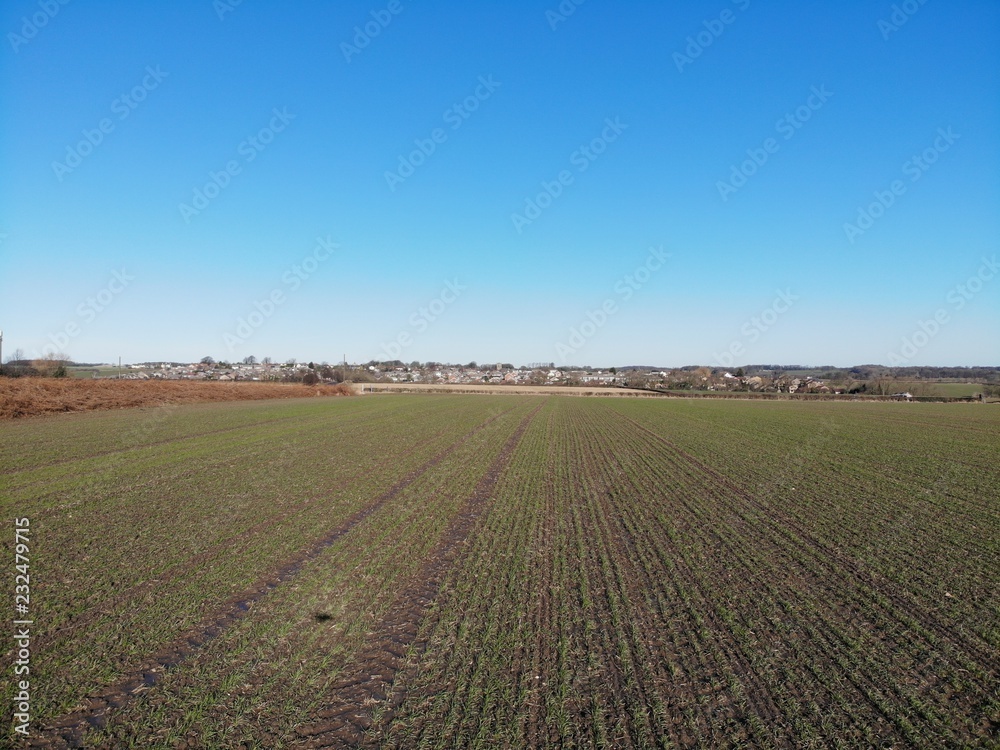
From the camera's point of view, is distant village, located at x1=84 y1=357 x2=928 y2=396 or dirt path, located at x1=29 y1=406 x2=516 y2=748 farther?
distant village, located at x1=84 y1=357 x2=928 y2=396

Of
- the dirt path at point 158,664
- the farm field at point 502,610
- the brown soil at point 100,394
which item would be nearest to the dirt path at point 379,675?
the farm field at point 502,610

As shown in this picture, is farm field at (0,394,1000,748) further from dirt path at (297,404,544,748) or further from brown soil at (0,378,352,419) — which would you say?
brown soil at (0,378,352,419)

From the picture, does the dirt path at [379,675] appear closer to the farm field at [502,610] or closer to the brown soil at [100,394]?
the farm field at [502,610]

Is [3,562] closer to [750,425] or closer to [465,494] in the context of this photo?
[465,494]

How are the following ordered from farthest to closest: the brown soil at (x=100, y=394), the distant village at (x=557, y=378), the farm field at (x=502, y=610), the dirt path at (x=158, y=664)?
the distant village at (x=557, y=378), the brown soil at (x=100, y=394), the farm field at (x=502, y=610), the dirt path at (x=158, y=664)

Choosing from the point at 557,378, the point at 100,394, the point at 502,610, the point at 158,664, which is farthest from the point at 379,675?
the point at 557,378

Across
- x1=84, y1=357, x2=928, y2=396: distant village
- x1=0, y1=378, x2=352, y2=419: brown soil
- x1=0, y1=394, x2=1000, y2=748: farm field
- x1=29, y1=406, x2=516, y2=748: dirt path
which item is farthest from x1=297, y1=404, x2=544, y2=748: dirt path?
x1=84, y1=357, x2=928, y2=396: distant village
